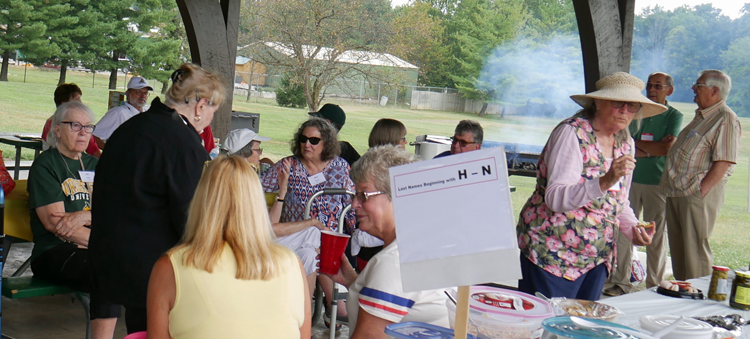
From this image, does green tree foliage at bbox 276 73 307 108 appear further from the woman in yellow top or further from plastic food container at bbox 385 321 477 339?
plastic food container at bbox 385 321 477 339

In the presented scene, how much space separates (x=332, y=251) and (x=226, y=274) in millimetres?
444

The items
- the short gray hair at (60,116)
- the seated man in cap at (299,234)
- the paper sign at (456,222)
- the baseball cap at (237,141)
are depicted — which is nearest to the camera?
the paper sign at (456,222)

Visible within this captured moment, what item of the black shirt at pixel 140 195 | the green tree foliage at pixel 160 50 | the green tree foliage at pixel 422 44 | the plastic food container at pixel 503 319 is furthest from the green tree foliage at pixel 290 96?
the plastic food container at pixel 503 319

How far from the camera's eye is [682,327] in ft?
5.64

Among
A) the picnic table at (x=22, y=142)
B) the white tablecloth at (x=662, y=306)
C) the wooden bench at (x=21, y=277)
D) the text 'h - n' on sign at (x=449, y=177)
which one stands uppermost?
the text 'h - n' on sign at (x=449, y=177)

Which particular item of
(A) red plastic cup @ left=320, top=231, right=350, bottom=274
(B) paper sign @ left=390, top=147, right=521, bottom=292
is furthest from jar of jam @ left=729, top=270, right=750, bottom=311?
(B) paper sign @ left=390, top=147, right=521, bottom=292

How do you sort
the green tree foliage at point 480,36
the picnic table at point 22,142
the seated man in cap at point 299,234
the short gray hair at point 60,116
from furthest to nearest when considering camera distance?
the green tree foliage at point 480,36 < the picnic table at point 22,142 < the seated man in cap at point 299,234 < the short gray hair at point 60,116

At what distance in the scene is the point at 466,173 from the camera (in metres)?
1.13

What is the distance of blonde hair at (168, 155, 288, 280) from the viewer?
164 centimetres

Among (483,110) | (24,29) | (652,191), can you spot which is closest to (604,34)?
(652,191)

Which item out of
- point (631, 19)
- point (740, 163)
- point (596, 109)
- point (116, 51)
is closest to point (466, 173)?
point (596, 109)

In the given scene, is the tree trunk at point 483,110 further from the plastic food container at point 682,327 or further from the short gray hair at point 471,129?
the plastic food container at point 682,327

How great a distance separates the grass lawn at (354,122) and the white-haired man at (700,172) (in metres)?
8.06

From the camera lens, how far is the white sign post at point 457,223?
1098 millimetres
